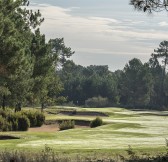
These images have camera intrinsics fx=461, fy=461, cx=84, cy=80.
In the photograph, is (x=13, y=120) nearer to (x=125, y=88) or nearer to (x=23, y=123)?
(x=23, y=123)

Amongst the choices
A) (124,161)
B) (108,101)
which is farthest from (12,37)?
(108,101)

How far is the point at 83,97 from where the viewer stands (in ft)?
499

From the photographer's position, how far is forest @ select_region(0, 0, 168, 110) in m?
44.2

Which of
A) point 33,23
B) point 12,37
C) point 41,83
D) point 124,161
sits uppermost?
point 33,23

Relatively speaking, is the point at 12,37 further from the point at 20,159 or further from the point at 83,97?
the point at 83,97

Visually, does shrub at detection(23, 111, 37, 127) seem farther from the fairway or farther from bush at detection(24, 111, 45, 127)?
the fairway

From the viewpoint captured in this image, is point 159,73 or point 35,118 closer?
point 35,118

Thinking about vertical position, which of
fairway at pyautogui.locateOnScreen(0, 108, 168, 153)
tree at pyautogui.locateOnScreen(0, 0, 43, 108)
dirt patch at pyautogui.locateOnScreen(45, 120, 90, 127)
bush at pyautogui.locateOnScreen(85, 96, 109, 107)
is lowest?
dirt patch at pyautogui.locateOnScreen(45, 120, 90, 127)

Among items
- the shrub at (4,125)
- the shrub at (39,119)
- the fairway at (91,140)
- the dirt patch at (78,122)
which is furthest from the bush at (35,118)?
the fairway at (91,140)

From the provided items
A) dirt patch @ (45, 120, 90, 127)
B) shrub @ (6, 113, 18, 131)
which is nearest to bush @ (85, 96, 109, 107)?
dirt patch @ (45, 120, 90, 127)

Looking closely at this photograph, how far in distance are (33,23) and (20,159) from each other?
51.7 meters

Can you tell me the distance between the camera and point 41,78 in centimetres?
6162

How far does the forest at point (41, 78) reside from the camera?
1740 inches

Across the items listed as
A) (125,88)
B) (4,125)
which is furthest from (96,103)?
(4,125)
